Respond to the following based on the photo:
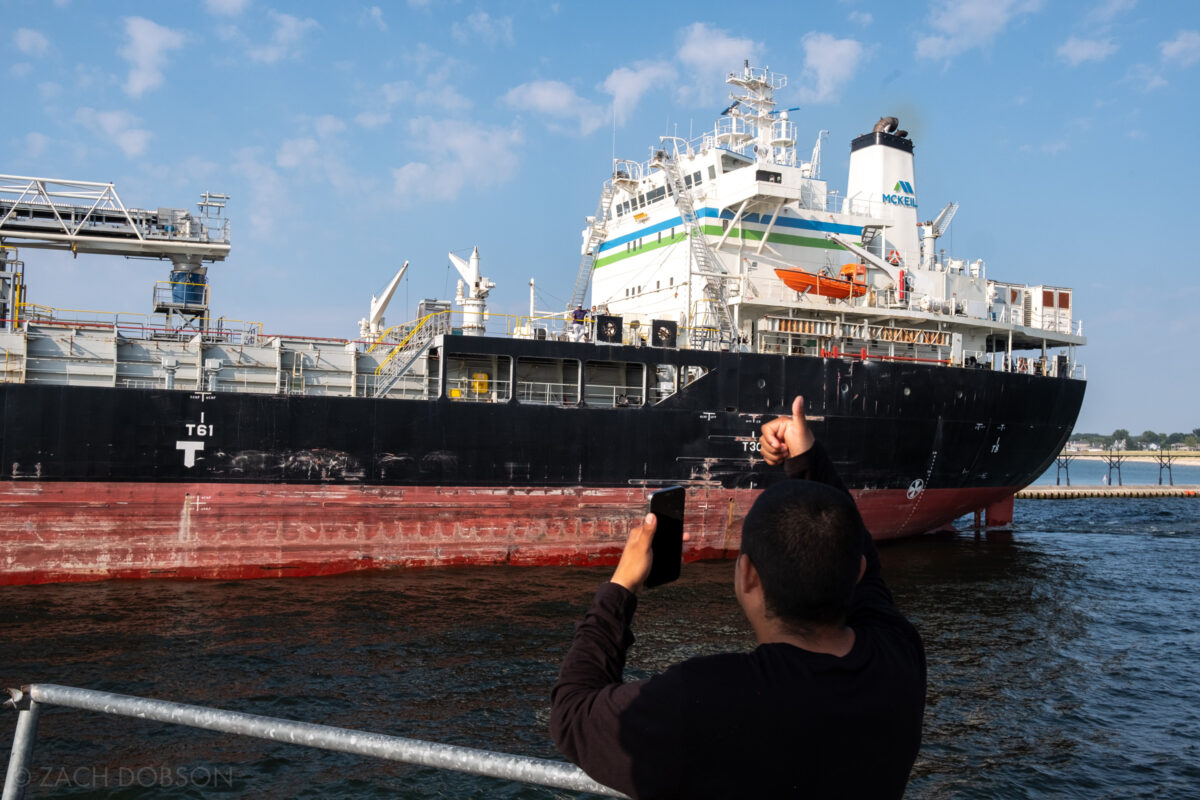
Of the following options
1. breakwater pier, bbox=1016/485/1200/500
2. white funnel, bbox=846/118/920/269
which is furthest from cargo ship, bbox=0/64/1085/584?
breakwater pier, bbox=1016/485/1200/500

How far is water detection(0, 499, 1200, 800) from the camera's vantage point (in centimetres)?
764

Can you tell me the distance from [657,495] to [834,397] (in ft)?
55.9

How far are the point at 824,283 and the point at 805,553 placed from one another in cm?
2013

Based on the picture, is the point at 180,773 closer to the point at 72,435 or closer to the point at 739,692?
the point at 739,692

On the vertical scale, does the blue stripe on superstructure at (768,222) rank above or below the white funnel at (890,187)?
below

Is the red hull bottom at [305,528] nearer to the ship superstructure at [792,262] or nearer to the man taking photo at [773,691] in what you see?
the ship superstructure at [792,262]

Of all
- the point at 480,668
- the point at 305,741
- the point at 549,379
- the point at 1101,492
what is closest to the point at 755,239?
the point at 549,379

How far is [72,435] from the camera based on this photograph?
14328 mm

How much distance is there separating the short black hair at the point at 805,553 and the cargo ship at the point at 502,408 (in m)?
14.7

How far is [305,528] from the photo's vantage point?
15430mm

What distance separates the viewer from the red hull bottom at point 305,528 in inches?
558

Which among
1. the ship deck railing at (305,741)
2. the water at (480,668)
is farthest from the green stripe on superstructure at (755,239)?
the ship deck railing at (305,741)

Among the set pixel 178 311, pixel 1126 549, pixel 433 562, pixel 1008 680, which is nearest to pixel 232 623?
pixel 433 562

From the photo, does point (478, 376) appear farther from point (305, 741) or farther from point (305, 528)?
point (305, 741)
